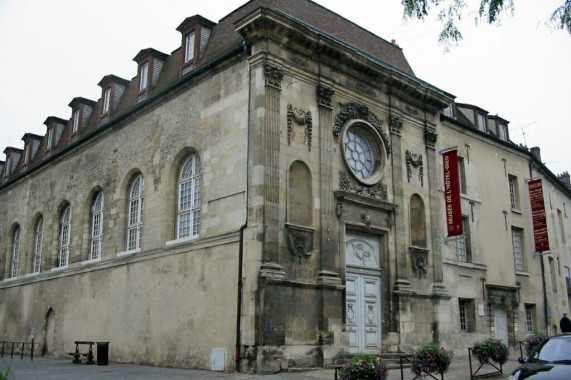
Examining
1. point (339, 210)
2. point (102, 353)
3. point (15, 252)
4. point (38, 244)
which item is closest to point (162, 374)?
point (102, 353)

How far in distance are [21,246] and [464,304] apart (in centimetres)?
2146

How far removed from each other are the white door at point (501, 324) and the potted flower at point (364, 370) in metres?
14.2

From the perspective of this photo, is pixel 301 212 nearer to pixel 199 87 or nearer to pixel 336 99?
pixel 336 99

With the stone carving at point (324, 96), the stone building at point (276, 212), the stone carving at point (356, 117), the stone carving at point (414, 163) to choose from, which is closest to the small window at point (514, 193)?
the stone building at point (276, 212)

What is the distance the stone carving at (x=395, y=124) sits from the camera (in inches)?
783

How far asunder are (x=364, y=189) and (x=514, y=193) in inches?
453

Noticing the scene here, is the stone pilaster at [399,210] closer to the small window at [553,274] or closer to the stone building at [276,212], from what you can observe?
the stone building at [276,212]

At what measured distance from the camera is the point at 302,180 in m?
16.7

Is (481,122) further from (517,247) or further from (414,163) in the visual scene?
(414,163)

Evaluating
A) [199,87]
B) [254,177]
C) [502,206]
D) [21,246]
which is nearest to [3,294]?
[21,246]

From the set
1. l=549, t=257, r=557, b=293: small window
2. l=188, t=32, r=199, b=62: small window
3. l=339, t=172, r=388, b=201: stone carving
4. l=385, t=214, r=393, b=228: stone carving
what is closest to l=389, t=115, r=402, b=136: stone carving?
l=339, t=172, r=388, b=201: stone carving

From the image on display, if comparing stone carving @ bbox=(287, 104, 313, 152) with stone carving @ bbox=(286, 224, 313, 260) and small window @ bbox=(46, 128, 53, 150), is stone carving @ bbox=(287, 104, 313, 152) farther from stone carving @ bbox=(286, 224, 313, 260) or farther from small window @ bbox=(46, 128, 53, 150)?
small window @ bbox=(46, 128, 53, 150)

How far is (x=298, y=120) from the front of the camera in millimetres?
16672

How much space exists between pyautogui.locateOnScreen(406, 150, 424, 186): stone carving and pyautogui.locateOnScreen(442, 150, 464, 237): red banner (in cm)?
142
